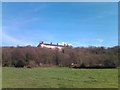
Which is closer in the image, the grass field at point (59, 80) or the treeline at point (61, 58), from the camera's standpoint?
the grass field at point (59, 80)

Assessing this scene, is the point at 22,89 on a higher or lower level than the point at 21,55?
lower

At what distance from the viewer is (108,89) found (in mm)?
4809

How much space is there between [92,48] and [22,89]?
19.9 ft

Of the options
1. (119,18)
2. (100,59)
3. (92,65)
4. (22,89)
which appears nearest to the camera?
(119,18)

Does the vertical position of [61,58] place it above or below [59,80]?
above

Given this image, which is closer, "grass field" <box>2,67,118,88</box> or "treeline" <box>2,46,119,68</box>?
"grass field" <box>2,67,118,88</box>

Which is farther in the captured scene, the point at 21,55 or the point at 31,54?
the point at 31,54

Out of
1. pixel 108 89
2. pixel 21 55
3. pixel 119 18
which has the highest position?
pixel 119 18

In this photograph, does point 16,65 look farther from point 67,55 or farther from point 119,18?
point 119,18

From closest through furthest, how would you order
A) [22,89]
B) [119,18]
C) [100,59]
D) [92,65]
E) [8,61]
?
[119,18] < [22,89] < [8,61] < [100,59] < [92,65]

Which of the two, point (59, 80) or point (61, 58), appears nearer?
point (59, 80)

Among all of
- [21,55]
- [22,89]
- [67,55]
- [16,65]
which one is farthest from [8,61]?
[22,89]

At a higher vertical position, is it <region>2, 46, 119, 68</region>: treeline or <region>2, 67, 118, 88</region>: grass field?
<region>2, 46, 119, 68</region>: treeline

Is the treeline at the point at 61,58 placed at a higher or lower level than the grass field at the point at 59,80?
higher
